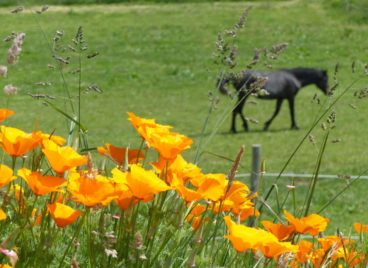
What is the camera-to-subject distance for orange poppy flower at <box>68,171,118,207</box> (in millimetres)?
2037

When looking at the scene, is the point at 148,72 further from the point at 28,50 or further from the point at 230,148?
the point at 230,148

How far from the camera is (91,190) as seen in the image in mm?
2057

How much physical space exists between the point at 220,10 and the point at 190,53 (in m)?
5.46

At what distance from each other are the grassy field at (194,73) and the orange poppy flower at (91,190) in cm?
978

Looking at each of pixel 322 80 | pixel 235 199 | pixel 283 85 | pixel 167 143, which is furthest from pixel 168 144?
pixel 283 85

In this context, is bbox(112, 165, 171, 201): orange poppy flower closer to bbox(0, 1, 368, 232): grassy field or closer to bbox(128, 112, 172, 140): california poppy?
bbox(128, 112, 172, 140): california poppy

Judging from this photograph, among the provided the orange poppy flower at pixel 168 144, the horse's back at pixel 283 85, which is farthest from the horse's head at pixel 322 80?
the orange poppy flower at pixel 168 144

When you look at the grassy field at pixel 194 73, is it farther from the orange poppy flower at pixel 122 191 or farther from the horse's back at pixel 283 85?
the orange poppy flower at pixel 122 191

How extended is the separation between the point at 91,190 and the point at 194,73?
84.9ft

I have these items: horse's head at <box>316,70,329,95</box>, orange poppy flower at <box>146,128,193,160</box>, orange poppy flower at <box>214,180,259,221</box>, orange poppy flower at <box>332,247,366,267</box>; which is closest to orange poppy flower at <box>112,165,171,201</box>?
orange poppy flower at <box>146,128,193,160</box>

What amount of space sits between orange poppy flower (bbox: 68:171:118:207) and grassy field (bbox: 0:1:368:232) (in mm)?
9775

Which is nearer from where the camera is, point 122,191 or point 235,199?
point 122,191

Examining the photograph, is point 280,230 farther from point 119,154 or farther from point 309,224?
point 119,154

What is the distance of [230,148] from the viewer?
18.6 meters
